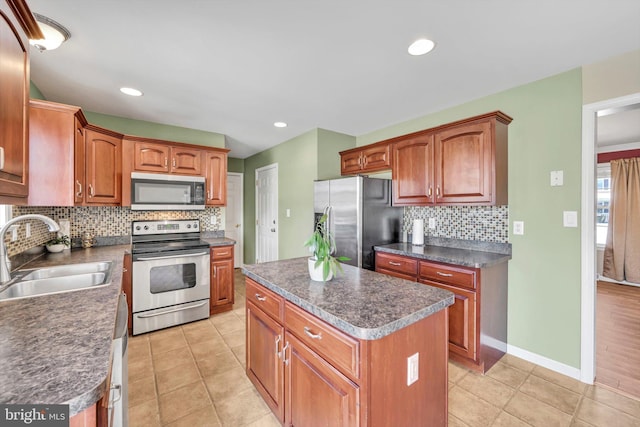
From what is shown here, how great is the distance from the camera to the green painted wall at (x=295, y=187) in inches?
153

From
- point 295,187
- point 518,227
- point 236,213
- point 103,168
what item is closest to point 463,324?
point 518,227

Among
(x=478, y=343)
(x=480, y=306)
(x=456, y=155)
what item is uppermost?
(x=456, y=155)

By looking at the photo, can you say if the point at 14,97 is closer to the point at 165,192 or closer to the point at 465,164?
the point at 165,192

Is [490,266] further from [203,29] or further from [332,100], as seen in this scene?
[203,29]

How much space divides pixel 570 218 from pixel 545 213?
6.5 inches

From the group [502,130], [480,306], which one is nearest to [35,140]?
[480,306]

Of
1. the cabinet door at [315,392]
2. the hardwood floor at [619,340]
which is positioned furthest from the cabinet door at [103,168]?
the hardwood floor at [619,340]

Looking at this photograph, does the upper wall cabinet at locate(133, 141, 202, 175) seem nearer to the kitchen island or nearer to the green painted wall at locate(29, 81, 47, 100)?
the green painted wall at locate(29, 81, 47, 100)

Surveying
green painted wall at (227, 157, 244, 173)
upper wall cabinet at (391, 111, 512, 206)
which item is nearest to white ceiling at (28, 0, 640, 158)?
upper wall cabinet at (391, 111, 512, 206)

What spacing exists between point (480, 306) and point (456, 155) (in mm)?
1346

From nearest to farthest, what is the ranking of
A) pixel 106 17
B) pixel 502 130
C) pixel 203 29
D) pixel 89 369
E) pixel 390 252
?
pixel 89 369
pixel 106 17
pixel 203 29
pixel 502 130
pixel 390 252

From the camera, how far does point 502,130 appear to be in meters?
2.45

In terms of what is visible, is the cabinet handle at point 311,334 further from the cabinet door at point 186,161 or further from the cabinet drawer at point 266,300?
the cabinet door at point 186,161

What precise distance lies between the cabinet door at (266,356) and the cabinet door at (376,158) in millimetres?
2231
